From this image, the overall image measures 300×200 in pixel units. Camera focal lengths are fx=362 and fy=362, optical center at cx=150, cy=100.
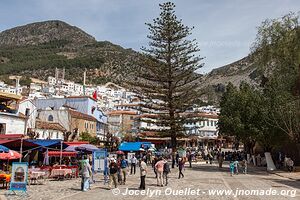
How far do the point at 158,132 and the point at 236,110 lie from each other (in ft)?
34.1

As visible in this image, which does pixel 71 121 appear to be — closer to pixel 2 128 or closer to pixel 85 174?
pixel 2 128

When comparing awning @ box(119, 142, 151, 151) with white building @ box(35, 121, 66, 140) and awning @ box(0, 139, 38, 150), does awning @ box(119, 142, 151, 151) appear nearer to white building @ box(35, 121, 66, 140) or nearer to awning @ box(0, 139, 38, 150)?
white building @ box(35, 121, 66, 140)

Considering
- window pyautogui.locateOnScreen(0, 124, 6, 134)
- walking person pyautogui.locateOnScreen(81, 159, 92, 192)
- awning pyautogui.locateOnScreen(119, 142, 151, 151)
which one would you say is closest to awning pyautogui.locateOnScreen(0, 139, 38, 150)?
window pyautogui.locateOnScreen(0, 124, 6, 134)

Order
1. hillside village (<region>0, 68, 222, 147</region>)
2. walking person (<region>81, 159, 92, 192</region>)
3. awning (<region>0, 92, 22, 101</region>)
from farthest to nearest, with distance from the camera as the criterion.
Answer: hillside village (<region>0, 68, 222, 147</region>) → awning (<region>0, 92, 22, 101</region>) → walking person (<region>81, 159, 92, 192</region>)

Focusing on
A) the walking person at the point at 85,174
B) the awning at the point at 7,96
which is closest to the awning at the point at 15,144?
the walking person at the point at 85,174

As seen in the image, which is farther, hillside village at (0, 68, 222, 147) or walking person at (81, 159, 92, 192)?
hillside village at (0, 68, 222, 147)

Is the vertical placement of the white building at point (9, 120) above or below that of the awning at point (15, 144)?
above

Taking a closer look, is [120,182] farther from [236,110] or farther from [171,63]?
[171,63]

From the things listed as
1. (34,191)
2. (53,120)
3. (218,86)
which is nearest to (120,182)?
(34,191)

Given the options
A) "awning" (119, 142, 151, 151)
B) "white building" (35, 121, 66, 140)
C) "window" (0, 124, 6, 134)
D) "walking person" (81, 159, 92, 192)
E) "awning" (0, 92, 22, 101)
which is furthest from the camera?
"white building" (35, 121, 66, 140)

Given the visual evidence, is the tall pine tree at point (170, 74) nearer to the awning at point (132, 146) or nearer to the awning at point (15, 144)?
the awning at point (132, 146)

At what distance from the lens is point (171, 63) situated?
38.5m

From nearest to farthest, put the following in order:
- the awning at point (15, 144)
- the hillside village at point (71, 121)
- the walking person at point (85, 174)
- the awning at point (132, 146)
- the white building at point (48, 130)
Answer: the walking person at point (85, 174) < the awning at point (15, 144) < the hillside village at point (71, 121) < the awning at point (132, 146) < the white building at point (48, 130)

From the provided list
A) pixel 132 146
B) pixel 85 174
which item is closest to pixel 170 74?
pixel 132 146
